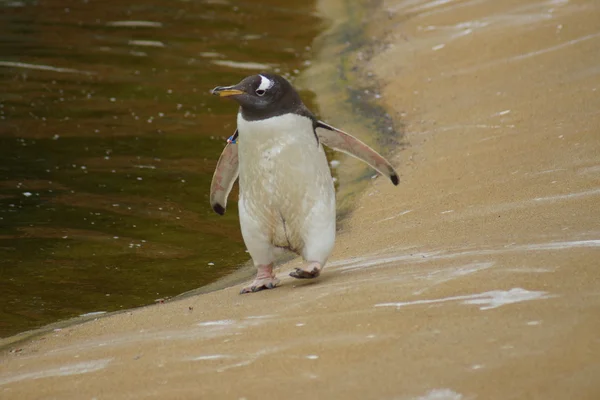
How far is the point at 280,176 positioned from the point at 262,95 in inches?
14.6

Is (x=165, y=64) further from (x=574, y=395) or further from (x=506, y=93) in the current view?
Result: (x=574, y=395)

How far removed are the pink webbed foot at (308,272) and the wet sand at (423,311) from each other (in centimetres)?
5

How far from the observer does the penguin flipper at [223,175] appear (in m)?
4.64

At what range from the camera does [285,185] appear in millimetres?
4328

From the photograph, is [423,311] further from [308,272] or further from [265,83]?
[265,83]

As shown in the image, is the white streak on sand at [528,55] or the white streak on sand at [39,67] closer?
the white streak on sand at [528,55]

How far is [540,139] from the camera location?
662 cm

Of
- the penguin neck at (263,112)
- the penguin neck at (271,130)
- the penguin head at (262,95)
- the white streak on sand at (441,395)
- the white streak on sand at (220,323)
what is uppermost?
the penguin head at (262,95)

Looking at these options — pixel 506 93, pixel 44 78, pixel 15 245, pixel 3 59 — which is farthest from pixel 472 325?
pixel 3 59

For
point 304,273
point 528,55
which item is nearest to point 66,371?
point 304,273

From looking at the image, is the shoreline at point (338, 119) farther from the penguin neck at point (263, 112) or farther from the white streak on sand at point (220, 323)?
the penguin neck at point (263, 112)

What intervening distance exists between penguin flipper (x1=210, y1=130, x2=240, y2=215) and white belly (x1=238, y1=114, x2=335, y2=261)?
23 cm

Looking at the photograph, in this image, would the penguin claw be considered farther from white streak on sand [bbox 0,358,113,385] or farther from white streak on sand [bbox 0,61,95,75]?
white streak on sand [bbox 0,61,95,75]

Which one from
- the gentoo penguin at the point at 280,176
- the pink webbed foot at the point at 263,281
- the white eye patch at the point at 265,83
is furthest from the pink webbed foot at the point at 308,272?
the white eye patch at the point at 265,83
